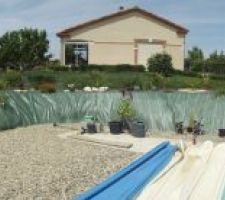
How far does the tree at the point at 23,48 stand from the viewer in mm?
45594

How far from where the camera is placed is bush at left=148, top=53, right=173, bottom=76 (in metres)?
37.5

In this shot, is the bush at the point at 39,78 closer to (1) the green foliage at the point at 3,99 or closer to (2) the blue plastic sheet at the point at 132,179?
(1) the green foliage at the point at 3,99

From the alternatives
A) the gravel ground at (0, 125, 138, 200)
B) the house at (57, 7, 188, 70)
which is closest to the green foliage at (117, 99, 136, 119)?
the gravel ground at (0, 125, 138, 200)

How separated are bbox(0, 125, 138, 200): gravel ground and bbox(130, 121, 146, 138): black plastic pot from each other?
230cm

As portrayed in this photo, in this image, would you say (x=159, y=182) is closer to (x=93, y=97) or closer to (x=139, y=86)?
(x=93, y=97)

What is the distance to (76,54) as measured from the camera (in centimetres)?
4084

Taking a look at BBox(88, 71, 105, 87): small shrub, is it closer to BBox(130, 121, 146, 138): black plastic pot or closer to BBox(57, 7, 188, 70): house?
BBox(57, 7, 188, 70): house

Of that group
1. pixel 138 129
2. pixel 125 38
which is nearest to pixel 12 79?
pixel 138 129

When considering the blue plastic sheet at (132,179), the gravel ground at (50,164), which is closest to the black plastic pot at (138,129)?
the gravel ground at (50,164)

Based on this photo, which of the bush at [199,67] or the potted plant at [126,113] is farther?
the bush at [199,67]

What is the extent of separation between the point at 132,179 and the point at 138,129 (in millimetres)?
8096

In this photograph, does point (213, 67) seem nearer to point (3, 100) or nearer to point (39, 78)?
point (39, 78)

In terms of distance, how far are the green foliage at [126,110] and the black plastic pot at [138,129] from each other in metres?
0.87

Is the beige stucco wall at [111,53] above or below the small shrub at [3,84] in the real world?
above
